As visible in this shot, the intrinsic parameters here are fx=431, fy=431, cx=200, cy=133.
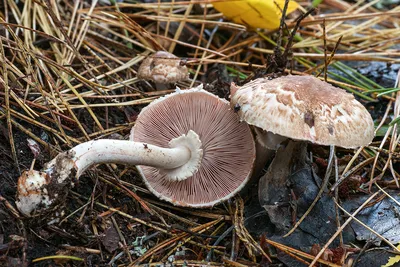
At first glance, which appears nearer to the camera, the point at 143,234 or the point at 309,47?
the point at 143,234

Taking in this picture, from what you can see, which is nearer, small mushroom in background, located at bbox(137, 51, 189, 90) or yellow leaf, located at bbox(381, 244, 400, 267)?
yellow leaf, located at bbox(381, 244, 400, 267)

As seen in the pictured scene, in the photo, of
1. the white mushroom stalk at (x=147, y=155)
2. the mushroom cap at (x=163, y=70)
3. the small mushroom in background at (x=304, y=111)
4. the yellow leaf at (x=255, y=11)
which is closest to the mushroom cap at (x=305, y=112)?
the small mushroom in background at (x=304, y=111)

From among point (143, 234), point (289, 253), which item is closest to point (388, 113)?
point (289, 253)

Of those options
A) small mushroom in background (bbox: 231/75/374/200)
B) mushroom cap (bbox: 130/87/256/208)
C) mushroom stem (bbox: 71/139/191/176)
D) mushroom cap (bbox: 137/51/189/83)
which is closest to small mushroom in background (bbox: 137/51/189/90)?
mushroom cap (bbox: 137/51/189/83)

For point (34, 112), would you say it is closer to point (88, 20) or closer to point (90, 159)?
point (90, 159)

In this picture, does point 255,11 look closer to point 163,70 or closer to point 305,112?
point 163,70

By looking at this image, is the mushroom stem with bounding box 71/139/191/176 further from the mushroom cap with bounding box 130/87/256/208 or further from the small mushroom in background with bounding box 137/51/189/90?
the small mushroom in background with bounding box 137/51/189/90

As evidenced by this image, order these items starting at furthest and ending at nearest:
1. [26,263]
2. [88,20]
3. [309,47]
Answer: [309,47], [88,20], [26,263]

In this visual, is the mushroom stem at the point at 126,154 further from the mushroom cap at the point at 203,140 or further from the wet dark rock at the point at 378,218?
the wet dark rock at the point at 378,218
